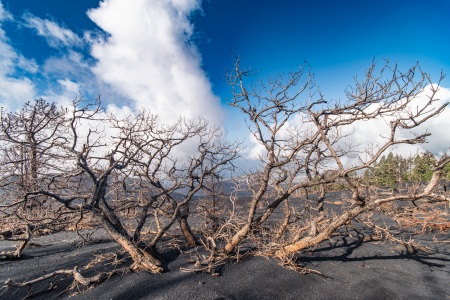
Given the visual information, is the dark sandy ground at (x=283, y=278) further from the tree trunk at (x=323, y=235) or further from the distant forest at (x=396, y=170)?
the distant forest at (x=396, y=170)

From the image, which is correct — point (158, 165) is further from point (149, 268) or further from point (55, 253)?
point (55, 253)

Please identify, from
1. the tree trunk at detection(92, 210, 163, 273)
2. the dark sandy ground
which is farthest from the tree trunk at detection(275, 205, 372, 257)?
the tree trunk at detection(92, 210, 163, 273)

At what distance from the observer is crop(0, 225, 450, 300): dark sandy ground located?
4555mm

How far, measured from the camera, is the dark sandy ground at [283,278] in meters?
4.55

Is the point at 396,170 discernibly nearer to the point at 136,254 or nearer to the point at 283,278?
the point at 283,278

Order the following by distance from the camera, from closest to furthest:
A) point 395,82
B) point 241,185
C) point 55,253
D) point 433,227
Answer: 1. point 395,82
2. point 241,185
3. point 55,253
4. point 433,227

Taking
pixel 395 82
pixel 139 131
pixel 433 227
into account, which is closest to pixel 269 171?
pixel 395 82

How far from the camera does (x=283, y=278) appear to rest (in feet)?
→ 16.9

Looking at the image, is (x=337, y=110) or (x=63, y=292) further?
(x=337, y=110)

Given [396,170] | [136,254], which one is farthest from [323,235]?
[136,254]

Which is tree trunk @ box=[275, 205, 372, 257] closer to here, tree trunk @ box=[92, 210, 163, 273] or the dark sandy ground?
the dark sandy ground

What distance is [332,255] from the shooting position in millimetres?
6504

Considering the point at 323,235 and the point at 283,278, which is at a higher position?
the point at 323,235

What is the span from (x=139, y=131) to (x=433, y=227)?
37.1 feet
